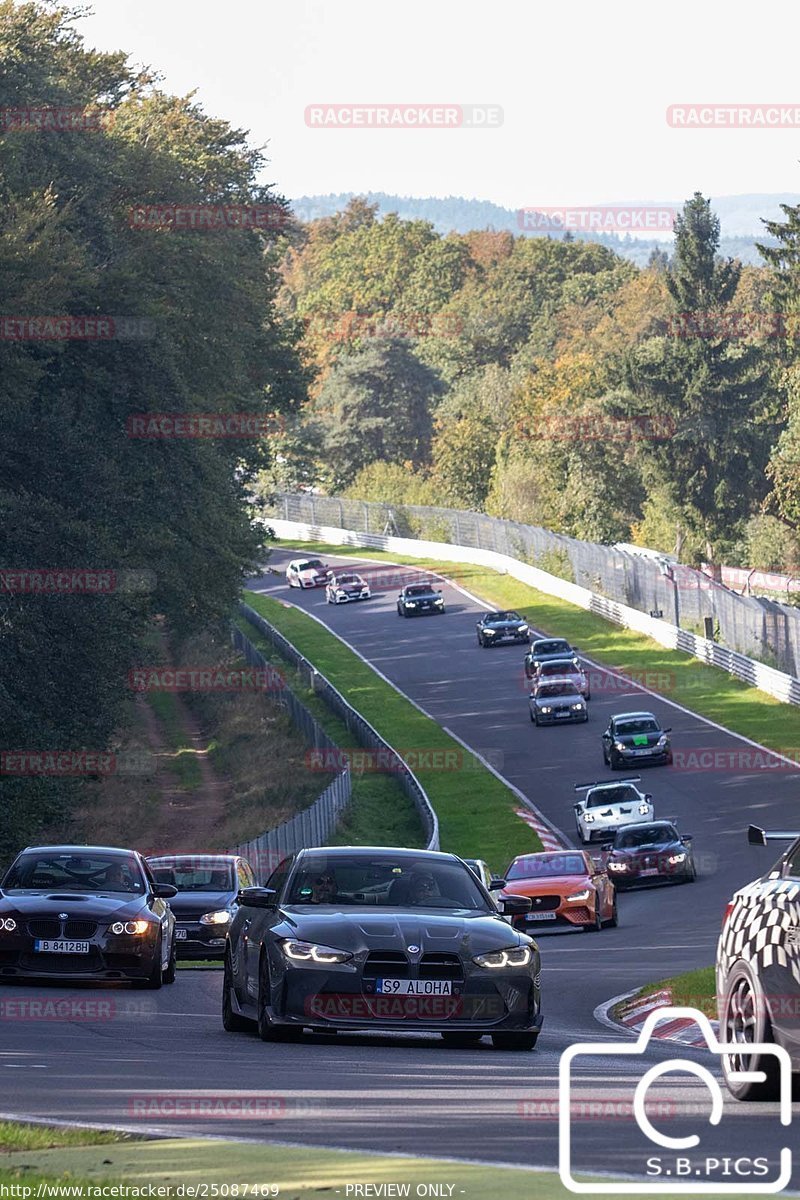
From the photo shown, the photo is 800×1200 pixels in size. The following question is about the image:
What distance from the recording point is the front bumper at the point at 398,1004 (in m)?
12.8

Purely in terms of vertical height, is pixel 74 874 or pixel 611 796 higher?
pixel 74 874

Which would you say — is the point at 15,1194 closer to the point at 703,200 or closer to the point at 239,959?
the point at 239,959

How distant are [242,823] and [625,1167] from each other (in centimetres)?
4064

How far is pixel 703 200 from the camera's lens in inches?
4619

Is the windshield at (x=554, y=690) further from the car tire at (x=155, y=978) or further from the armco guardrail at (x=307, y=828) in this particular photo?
the car tire at (x=155, y=978)

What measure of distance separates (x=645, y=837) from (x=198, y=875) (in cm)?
1278

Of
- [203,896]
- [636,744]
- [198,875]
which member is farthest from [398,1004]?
[636,744]

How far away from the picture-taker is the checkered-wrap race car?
30.7 feet

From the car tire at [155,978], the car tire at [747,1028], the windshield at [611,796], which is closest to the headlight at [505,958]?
the car tire at [747,1028]

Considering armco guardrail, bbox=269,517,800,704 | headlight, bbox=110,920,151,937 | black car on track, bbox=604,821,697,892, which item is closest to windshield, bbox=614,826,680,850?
black car on track, bbox=604,821,697,892

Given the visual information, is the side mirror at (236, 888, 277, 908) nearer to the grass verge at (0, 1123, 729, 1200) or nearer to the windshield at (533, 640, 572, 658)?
the grass verge at (0, 1123, 729, 1200)

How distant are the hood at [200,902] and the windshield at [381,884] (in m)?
11.3

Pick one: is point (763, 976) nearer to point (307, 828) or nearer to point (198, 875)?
point (198, 875)

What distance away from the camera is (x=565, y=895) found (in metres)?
30.7
